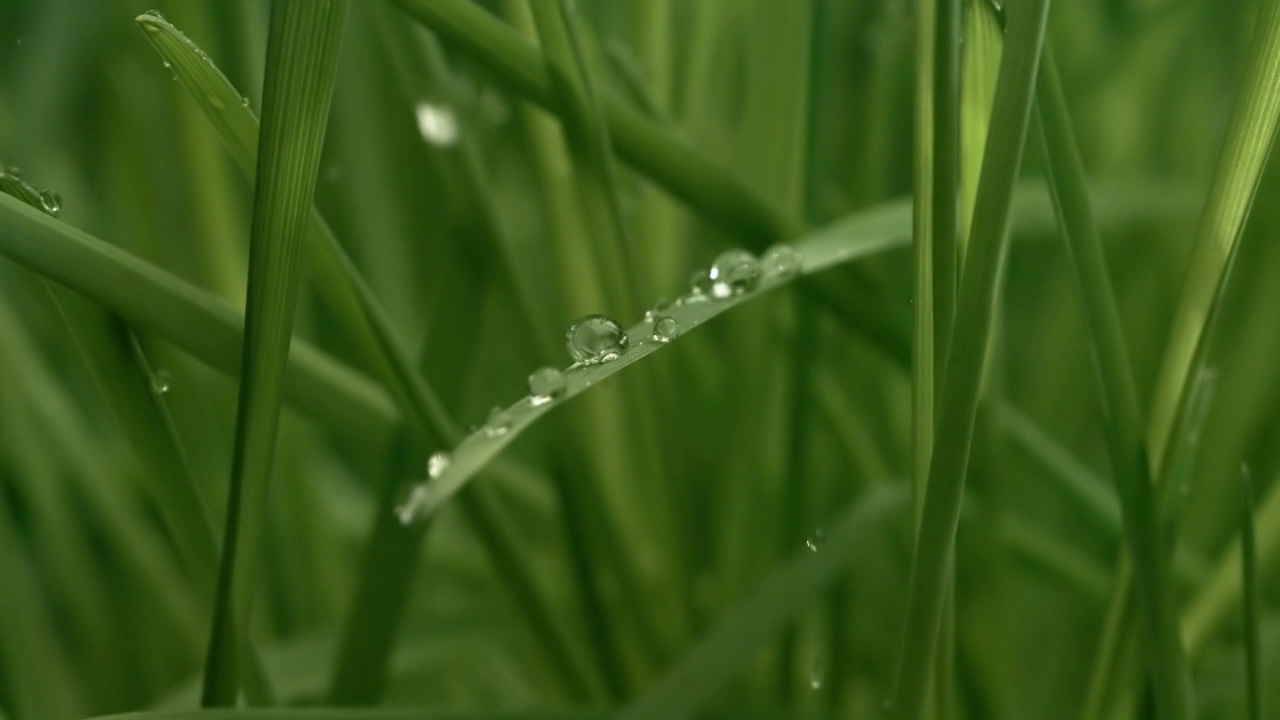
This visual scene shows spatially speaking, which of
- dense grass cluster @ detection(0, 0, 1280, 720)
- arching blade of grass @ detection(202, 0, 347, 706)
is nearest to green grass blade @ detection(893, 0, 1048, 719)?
dense grass cluster @ detection(0, 0, 1280, 720)

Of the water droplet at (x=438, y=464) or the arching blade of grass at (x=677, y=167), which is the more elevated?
the arching blade of grass at (x=677, y=167)

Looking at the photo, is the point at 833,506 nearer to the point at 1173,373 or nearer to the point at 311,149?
the point at 1173,373

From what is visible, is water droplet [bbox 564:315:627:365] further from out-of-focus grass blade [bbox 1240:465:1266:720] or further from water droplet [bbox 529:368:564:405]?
out-of-focus grass blade [bbox 1240:465:1266:720]

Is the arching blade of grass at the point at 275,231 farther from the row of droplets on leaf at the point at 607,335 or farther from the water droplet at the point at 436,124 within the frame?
the water droplet at the point at 436,124

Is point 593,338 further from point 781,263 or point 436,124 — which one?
point 436,124

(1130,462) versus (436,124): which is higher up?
(436,124)

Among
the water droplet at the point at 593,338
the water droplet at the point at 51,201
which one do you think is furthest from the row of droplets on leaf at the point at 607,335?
the water droplet at the point at 51,201

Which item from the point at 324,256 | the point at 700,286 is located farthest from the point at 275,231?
the point at 700,286

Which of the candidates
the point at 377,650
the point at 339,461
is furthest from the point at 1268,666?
the point at 339,461
